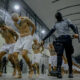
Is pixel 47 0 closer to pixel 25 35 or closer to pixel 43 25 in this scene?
pixel 43 25

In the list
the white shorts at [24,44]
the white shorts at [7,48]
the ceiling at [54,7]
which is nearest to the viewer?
the white shorts at [24,44]

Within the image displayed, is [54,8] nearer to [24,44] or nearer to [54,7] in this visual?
[54,7]

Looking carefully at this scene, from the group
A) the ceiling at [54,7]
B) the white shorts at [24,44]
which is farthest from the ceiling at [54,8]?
the white shorts at [24,44]

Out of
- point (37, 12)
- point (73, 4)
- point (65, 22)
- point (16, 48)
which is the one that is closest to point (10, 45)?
point (16, 48)

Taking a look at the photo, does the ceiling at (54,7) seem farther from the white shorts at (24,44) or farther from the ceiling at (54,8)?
the white shorts at (24,44)

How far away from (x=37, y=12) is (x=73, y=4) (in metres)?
3.21

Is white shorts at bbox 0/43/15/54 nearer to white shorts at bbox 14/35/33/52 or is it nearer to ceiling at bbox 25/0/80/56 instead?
white shorts at bbox 14/35/33/52

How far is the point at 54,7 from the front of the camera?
11.6 metres

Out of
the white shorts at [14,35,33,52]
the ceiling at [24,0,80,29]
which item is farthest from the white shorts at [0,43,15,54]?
the ceiling at [24,0,80,29]

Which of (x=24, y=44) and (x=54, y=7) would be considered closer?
(x=24, y=44)

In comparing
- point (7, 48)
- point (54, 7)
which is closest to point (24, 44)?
point (7, 48)

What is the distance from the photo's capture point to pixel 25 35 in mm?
3518

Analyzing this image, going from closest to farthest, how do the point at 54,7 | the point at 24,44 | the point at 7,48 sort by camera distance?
the point at 24,44 → the point at 7,48 → the point at 54,7

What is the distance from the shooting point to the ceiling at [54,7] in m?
11.0
